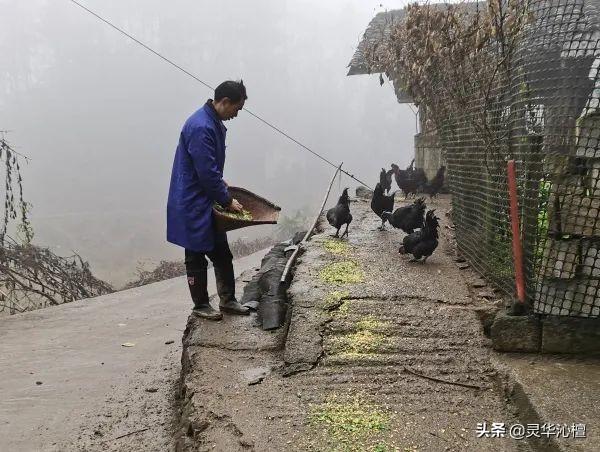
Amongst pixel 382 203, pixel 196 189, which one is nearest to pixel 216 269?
pixel 196 189

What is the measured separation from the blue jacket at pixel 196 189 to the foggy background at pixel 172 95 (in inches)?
2269

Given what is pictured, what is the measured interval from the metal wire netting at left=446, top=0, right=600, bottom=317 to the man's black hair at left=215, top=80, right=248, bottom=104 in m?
2.18

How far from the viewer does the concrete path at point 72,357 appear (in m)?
4.41

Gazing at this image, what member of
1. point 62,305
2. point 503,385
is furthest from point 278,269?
point 62,305

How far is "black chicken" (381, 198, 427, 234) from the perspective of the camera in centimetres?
687

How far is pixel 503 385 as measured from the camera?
3311mm

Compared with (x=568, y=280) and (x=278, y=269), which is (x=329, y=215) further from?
(x=568, y=280)

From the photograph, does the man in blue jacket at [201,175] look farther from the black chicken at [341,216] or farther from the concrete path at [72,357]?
the black chicken at [341,216]

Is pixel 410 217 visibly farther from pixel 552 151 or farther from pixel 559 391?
pixel 559 391

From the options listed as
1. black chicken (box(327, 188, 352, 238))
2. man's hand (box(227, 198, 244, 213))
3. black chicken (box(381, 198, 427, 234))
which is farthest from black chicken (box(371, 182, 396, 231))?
man's hand (box(227, 198, 244, 213))

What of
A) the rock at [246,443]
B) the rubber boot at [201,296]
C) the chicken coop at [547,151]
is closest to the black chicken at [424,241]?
the chicken coop at [547,151]

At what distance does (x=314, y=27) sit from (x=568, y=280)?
89608 mm

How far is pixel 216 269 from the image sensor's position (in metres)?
5.02

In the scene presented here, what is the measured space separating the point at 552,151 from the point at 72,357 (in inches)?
211
